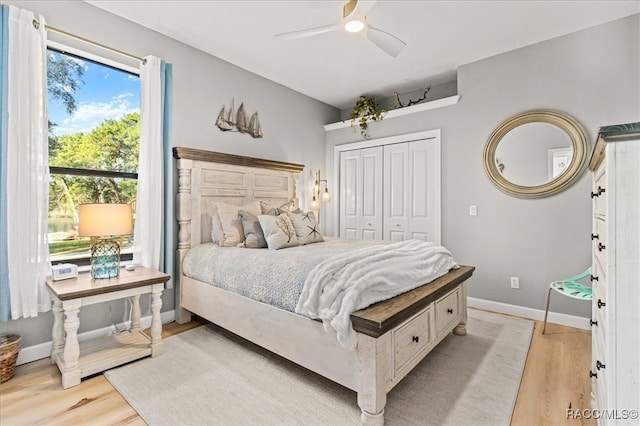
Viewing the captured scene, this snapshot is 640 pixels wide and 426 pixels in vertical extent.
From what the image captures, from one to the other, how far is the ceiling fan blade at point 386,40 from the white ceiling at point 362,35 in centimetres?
37

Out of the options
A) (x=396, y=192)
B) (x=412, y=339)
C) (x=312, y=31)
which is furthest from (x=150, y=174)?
(x=396, y=192)

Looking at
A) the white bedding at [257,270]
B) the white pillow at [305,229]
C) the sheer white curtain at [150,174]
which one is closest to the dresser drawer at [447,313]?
the white bedding at [257,270]

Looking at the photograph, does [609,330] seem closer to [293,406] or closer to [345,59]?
[293,406]

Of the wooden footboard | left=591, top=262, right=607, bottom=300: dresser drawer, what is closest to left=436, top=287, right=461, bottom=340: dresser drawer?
the wooden footboard

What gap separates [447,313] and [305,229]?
1.46m

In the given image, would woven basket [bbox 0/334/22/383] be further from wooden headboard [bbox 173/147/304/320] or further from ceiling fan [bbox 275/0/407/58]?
ceiling fan [bbox 275/0/407/58]

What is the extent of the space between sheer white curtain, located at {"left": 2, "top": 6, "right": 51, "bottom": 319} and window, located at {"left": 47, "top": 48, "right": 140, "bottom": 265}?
0.79 feet

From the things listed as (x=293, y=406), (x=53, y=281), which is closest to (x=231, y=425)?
(x=293, y=406)

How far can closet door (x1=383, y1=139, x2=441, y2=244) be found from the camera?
3.88 metres

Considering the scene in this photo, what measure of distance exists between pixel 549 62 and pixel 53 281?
4.68 meters

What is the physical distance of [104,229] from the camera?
2193mm

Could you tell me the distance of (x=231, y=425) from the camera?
63.0 inches

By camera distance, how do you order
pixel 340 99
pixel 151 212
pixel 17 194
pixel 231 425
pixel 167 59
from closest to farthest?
pixel 231 425 < pixel 17 194 < pixel 151 212 < pixel 167 59 < pixel 340 99

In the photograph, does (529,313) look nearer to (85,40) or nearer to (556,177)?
(556,177)
